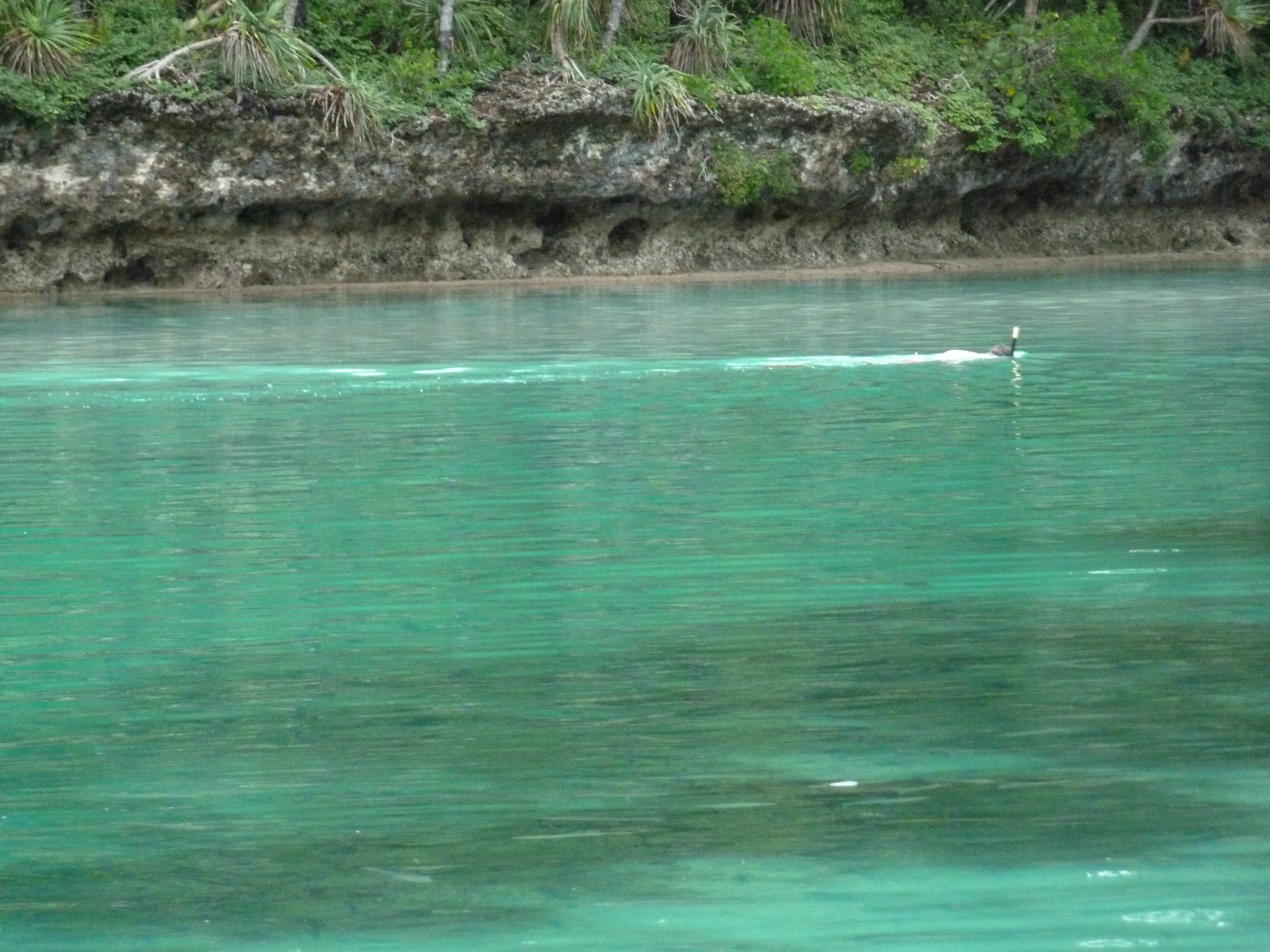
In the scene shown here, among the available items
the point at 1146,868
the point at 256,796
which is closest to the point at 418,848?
the point at 256,796

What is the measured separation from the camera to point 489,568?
23.4 feet

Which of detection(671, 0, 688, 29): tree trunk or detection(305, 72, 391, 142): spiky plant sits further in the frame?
detection(671, 0, 688, 29): tree trunk

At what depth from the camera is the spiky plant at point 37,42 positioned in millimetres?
25672

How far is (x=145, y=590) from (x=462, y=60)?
22.9m

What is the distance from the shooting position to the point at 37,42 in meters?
25.7

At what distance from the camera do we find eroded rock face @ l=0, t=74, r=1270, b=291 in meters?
26.5

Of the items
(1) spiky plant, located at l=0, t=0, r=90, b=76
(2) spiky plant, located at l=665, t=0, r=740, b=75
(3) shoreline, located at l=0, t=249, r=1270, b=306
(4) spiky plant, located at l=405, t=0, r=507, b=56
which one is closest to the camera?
(1) spiky plant, located at l=0, t=0, r=90, b=76

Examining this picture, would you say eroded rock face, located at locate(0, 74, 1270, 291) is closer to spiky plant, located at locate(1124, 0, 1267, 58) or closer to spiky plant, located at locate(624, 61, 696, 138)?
spiky plant, located at locate(624, 61, 696, 138)

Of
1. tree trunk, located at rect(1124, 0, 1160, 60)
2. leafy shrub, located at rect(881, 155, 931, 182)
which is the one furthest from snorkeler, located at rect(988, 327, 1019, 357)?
tree trunk, located at rect(1124, 0, 1160, 60)

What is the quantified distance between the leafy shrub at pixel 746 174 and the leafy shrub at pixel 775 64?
3.39 feet

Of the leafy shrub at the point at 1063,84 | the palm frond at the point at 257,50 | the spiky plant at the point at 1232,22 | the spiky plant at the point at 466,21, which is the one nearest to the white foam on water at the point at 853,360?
the palm frond at the point at 257,50

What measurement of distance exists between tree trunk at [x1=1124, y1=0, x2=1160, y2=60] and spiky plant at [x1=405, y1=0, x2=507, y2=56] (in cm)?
1113

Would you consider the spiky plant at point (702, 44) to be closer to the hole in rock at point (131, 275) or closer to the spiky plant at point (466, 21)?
the spiky plant at point (466, 21)

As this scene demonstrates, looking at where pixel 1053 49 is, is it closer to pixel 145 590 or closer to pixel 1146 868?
pixel 145 590
